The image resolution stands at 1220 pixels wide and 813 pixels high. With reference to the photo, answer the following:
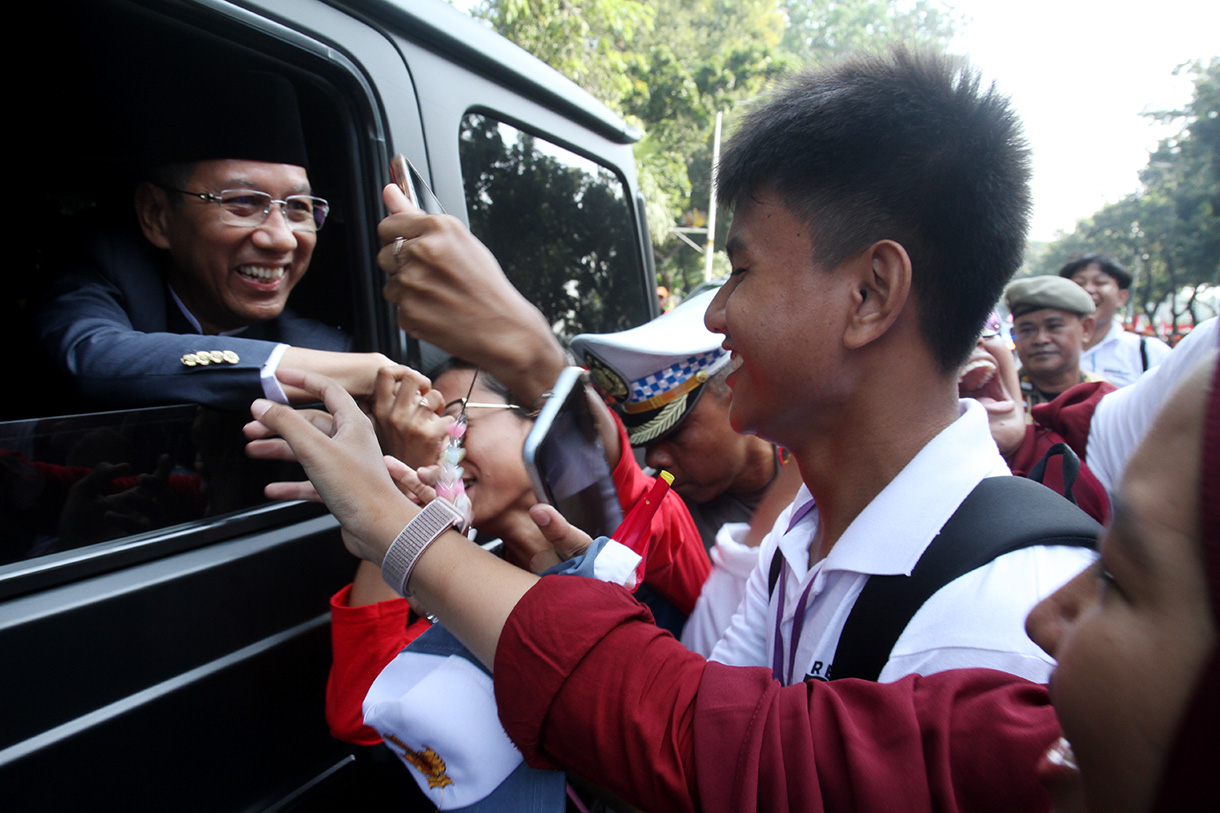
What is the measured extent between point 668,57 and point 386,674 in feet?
48.3

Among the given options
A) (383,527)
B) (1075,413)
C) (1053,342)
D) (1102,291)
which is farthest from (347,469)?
(1102,291)

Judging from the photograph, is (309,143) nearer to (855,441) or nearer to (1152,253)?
(855,441)

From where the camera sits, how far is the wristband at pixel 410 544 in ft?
3.06

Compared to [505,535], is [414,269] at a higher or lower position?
higher

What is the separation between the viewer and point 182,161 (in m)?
1.42

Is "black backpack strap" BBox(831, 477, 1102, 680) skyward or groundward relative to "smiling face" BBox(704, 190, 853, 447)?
groundward

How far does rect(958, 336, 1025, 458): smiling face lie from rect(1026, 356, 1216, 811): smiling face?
1833mm

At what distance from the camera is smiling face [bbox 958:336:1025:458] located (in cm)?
226

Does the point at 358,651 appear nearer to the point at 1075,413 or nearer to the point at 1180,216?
the point at 1075,413

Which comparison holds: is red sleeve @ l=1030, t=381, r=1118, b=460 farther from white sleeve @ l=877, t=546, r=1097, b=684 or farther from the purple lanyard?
white sleeve @ l=877, t=546, r=1097, b=684

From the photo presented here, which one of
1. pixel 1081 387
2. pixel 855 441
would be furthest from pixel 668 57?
pixel 855 441

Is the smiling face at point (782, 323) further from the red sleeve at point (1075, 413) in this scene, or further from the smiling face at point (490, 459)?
the red sleeve at point (1075, 413)

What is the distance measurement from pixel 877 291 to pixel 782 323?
154 millimetres

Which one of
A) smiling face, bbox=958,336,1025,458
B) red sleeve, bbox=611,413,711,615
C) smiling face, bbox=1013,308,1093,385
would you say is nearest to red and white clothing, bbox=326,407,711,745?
red sleeve, bbox=611,413,711,615
